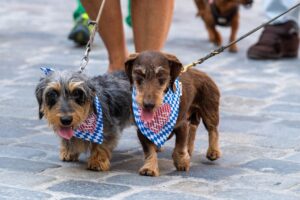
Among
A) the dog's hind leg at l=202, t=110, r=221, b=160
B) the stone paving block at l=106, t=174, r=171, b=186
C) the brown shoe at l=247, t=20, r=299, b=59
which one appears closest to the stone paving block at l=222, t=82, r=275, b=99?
the brown shoe at l=247, t=20, r=299, b=59

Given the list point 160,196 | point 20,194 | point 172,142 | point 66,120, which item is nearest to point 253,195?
point 160,196

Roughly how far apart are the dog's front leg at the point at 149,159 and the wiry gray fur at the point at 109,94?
0.23 m

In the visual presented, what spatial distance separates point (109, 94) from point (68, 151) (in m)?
0.40

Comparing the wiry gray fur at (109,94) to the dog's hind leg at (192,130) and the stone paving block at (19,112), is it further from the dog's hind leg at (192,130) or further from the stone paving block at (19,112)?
the stone paving block at (19,112)

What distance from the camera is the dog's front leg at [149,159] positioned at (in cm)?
475

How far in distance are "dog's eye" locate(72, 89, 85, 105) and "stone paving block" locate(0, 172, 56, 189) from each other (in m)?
0.43

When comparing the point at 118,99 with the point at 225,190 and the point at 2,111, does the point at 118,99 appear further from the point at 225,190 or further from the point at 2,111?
the point at 2,111

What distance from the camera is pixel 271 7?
28.6ft

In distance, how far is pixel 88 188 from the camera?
450cm

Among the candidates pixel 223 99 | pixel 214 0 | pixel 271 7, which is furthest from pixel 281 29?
pixel 223 99

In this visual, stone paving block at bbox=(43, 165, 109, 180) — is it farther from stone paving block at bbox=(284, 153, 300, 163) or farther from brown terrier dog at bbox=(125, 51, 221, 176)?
stone paving block at bbox=(284, 153, 300, 163)

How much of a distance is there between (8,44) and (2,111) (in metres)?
2.89

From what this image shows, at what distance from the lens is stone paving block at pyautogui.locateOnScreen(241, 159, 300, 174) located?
4.89 metres

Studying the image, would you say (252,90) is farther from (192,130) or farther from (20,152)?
(20,152)
